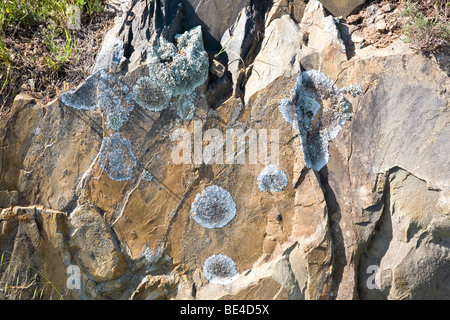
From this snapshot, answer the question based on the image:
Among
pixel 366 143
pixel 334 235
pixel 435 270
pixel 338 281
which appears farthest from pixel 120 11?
pixel 435 270

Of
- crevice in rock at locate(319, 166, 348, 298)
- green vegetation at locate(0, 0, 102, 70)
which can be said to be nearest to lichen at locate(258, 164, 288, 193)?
crevice in rock at locate(319, 166, 348, 298)

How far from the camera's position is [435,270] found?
123 inches

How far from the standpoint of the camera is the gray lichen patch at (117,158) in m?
3.16

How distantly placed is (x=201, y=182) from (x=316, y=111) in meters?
0.99

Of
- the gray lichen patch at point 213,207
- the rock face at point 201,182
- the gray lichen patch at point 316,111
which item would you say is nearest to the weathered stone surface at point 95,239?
the rock face at point 201,182

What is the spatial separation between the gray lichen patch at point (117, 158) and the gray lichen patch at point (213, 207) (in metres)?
0.53

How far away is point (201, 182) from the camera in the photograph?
3197 mm

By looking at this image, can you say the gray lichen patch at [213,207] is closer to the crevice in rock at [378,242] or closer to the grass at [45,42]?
the crevice in rock at [378,242]

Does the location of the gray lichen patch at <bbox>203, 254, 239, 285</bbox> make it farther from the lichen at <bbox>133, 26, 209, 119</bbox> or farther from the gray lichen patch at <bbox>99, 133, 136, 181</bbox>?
the lichen at <bbox>133, 26, 209, 119</bbox>

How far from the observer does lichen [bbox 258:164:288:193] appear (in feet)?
10.4

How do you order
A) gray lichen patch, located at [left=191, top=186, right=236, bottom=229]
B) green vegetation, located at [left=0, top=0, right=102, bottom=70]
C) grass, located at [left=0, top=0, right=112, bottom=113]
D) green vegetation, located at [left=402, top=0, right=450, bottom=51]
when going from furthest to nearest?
1. green vegetation, located at [left=0, top=0, right=102, bottom=70]
2. grass, located at [left=0, top=0, right=112, bottom=113]
3. gray lichen patch, located at [left=191, top=186, right=236, bottom=229]
4. green vegetation, located at [left=402, top=0, right=450, bottom=51]

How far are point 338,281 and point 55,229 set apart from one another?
2047mm

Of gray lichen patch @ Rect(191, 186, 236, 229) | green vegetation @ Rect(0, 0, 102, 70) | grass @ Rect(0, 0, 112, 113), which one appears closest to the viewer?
gray lichen patch @ Rect(191, 186, 236, 229)

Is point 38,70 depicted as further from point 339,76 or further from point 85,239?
point 339,76
